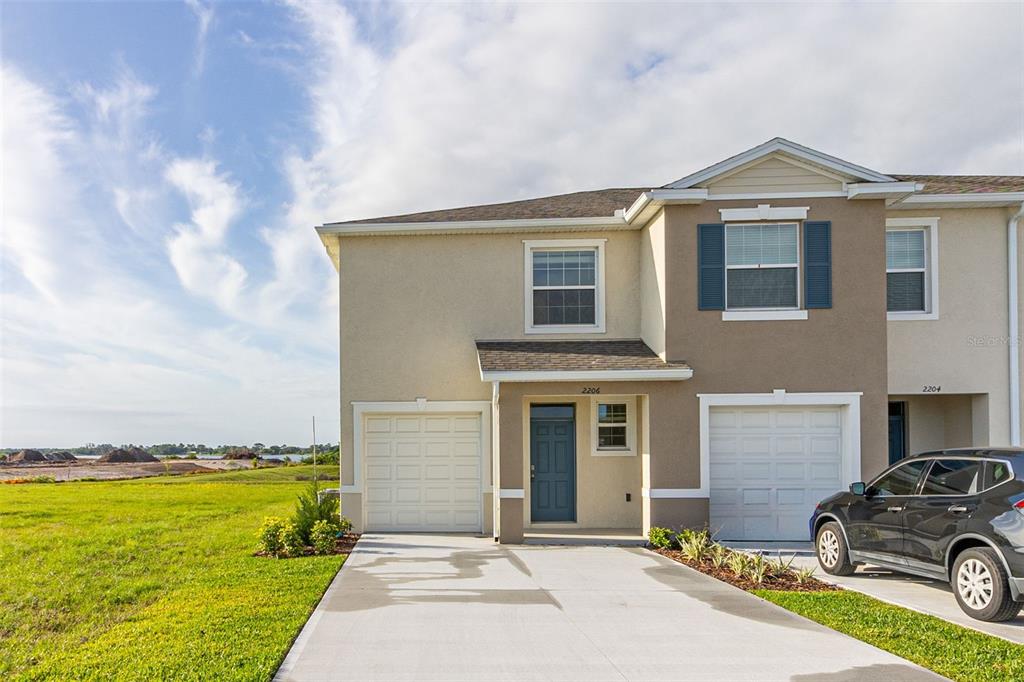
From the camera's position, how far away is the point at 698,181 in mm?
12938

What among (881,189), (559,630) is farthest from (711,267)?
(559,630)

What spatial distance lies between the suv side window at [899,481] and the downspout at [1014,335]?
19.6ft

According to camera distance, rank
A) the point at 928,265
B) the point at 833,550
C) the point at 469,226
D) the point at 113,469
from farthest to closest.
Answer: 1. the point at 113,469
2. the point at 469,226
3. the point at 928,265
4. the point at 833,550

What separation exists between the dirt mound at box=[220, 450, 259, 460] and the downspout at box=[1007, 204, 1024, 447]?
1190 inches

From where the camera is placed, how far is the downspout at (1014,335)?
45.6ft

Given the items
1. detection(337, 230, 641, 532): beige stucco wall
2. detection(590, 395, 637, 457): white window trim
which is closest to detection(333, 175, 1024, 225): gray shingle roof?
detection(337, 230, 641, 532): beige stucco wall

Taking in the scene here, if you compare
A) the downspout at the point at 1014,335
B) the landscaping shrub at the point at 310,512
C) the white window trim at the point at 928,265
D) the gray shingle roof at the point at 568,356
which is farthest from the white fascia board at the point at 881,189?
the landscaping shrub at the point at 310,512

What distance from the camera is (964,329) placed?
14.0m

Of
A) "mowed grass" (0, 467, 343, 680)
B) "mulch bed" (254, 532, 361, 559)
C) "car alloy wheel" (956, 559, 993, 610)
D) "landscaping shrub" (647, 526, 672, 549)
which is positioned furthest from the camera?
"landscaping shrub" (647, 526, 672, 549)

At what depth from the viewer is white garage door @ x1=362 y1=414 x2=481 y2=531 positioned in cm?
1462

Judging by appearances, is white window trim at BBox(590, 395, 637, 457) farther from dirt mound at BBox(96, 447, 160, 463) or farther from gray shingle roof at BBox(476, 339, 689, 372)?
dirt mound at BBox(96, 447, 160, 463)

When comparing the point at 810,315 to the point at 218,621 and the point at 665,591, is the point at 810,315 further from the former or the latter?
the point at 218,621

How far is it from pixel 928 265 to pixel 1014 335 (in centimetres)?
206

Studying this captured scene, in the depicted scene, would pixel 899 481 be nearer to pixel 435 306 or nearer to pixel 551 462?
pixel 551 462
